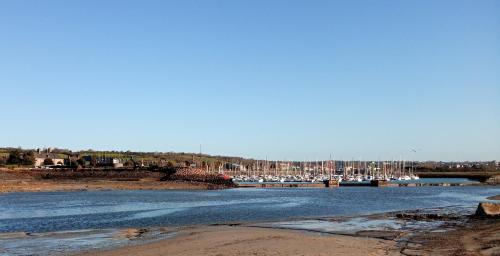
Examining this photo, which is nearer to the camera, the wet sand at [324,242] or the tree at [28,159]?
the wet sand at [324,242]

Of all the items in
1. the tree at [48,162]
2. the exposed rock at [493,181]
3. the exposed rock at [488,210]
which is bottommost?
the exposed rock at [493,181]

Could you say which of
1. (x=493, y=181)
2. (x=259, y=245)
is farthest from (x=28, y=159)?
(x=259, y=245)

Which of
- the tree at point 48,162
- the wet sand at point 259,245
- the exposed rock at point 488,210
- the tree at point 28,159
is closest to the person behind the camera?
the wet sand at point 259,245

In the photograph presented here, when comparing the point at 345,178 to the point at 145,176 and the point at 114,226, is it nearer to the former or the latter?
the point at 145,176

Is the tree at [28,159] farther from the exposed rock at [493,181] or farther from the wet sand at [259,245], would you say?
the wet sand at [259,245]

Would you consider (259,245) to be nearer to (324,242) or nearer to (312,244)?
(312,244)

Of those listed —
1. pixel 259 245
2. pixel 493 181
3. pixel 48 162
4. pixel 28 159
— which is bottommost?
pixel 493 181

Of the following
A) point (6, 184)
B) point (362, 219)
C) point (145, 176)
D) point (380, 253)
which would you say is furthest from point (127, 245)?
point (145, 176)

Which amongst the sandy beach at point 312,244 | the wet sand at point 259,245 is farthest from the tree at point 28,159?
the sandy beach at point 312,244

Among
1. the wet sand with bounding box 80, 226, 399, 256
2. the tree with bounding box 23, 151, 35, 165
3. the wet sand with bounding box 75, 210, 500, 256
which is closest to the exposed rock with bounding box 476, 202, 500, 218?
the wet sand with bounding box 75, 210, 500, 256

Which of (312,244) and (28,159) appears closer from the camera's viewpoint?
(312,244)

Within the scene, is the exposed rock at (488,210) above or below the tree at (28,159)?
below

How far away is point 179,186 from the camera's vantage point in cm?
13250

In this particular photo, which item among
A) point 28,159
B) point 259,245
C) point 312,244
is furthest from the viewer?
→ point 28,159
